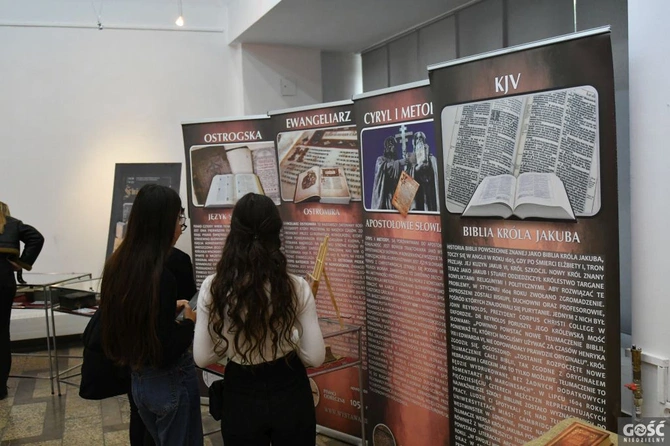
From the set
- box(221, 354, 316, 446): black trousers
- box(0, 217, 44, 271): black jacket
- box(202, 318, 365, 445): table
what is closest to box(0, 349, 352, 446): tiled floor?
box(202, 318, 365, 445): table

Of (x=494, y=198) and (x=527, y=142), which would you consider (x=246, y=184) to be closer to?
(x=494, y=198)

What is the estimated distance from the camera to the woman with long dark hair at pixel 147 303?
2141 millimetres

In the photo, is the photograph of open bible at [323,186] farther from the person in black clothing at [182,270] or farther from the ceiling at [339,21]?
the ceiling at [339,21]

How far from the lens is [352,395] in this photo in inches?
141

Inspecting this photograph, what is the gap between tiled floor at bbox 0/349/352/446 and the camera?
3.90 meters

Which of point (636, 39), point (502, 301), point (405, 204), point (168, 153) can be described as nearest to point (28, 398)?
point (168, 153)

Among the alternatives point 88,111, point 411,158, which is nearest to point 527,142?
point 411,158

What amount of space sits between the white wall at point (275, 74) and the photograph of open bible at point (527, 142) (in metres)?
3.80

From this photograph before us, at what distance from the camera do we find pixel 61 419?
14.0ft

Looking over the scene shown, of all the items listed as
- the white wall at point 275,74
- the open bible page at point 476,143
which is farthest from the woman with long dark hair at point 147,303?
the white wall at point 275,74

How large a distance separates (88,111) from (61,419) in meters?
3.00

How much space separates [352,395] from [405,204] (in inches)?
51.4

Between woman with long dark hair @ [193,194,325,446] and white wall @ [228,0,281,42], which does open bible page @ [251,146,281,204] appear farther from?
woman with long dark hair @ [193,194,325,446]

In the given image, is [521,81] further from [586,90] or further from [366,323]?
[366,323]
